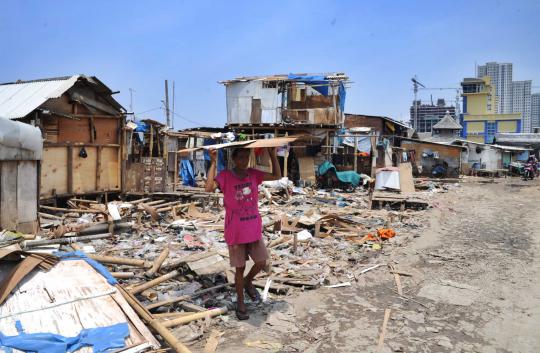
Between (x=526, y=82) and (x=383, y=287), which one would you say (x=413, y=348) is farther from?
(x=526, y=82)

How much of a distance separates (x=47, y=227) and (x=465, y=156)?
1356 inches

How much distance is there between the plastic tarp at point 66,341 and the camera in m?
3.18

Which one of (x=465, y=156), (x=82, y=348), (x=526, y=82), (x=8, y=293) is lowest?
(x=82, y=348)

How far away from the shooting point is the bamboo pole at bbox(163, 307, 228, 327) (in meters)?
4.12

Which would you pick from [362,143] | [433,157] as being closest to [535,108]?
[433,157]

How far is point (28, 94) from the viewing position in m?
11.5

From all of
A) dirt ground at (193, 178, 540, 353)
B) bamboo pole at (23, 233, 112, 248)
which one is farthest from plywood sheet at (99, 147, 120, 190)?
dirt ground at (193, 178, 540, 353)

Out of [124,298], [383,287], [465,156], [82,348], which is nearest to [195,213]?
[383,287]

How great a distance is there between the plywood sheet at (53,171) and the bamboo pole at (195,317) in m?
8.17

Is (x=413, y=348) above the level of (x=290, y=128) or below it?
below

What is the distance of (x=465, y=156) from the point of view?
35.5m

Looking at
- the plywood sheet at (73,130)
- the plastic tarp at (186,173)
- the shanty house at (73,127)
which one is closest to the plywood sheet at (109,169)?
the shanty house at (73,127)

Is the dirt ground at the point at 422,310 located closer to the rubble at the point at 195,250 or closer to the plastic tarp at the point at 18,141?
the rubble at the point at 195,250

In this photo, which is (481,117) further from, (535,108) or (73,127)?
(73,127)
